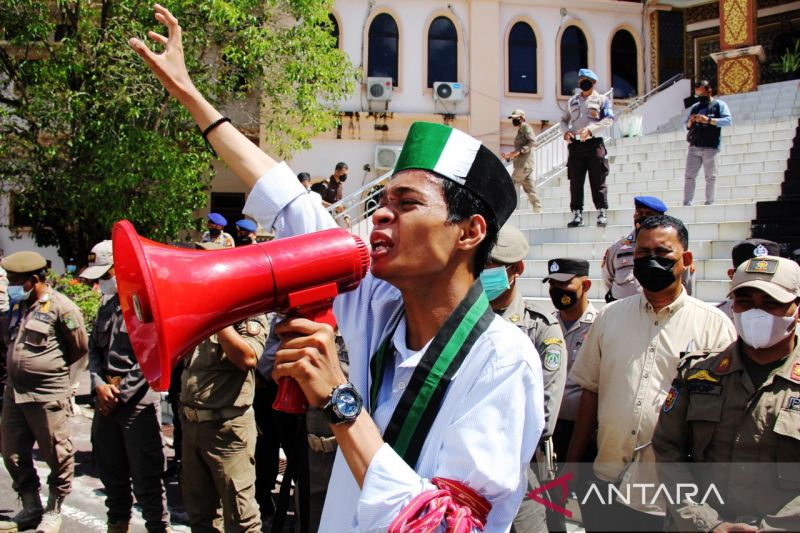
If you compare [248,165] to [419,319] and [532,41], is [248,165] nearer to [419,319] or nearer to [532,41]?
[419,319]

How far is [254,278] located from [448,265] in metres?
0.48

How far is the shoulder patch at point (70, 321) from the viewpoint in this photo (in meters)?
5.50

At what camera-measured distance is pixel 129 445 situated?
469 cm

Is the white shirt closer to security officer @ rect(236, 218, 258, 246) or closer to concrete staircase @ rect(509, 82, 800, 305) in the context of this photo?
security officer @ rect(236, 218, 258, 246)

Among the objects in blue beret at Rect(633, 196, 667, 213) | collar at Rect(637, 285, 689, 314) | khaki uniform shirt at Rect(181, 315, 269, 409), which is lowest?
khaki uniform shirt at Rect(181, 315, 269, 409)

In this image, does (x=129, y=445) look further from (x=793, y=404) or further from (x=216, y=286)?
(x=793, y=404)

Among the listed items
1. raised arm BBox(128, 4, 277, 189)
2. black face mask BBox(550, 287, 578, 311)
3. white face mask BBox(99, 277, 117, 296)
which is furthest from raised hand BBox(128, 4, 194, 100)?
white face mask BBox(99, 277, 117, 296)

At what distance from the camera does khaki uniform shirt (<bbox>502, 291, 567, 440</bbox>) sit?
133 inches

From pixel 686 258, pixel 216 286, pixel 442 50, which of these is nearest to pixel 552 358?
pixel 686 258

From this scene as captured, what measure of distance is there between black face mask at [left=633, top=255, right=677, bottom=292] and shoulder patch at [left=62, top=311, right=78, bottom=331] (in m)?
4.25

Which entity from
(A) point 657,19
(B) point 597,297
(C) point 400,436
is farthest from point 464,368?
(A) point 657,19

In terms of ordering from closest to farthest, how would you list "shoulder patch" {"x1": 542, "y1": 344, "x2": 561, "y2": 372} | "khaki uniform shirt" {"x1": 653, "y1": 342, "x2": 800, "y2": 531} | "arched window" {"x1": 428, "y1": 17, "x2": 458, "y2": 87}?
1. "khaki uniform shirt" {"x1": 653, "y1": 342, "x2": 800, "y2": 531}
2. "shoulder patch" {"x1": 542, "y1": 344, "x2": 561, "y2": 372}
3. "arched window" {"x1": 428, "y1": 17, "x2": 458, "y2": 87}

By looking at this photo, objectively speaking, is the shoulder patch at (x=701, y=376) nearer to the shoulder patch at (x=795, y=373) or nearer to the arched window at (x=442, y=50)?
the shoulder patch at (x=795, y=373)

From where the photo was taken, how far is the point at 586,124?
31.7 ft
